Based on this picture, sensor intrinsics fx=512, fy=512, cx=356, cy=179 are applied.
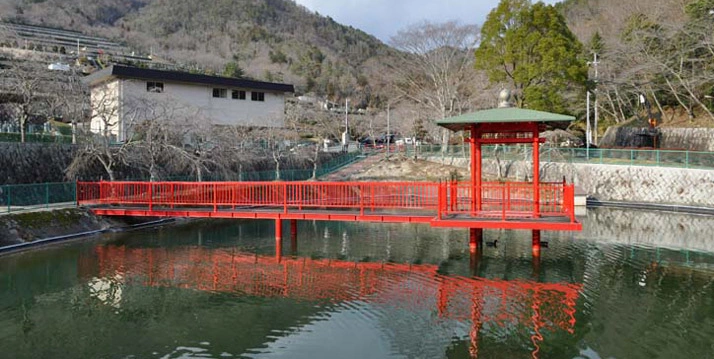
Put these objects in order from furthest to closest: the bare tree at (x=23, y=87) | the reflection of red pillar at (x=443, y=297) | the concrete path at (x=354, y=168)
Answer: the concrete path at (x=354, y=168) < the bare tree at (x=23, y=87) < the reflection of red pillar at (x=443, y=297)

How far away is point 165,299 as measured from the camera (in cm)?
1187

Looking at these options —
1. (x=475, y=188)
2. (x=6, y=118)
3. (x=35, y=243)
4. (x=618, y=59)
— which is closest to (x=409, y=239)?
(x=475, y=188)

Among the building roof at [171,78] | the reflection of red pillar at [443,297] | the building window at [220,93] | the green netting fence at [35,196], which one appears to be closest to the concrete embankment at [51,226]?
the green netting fence at [35,196]

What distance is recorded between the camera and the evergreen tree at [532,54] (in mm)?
33375

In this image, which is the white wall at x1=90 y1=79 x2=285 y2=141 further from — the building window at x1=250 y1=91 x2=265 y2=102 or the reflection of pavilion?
the reflection of pavilion

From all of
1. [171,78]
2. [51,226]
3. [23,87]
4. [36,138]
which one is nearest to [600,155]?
[171,78]

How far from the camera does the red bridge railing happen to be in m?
15.1

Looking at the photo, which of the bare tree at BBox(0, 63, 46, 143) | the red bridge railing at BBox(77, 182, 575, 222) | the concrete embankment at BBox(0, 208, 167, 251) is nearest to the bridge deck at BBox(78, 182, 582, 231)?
the red bridge railing at BBox(77, 182, 575, 222)

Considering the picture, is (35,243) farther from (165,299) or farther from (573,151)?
(573,151)

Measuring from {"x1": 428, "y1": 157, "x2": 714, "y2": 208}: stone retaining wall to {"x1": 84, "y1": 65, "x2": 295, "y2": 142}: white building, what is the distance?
20.5 metres

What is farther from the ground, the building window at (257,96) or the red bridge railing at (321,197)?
the building window at (257,96)

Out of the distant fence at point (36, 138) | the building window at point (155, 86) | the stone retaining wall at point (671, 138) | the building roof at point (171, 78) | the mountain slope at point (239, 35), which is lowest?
the distant fence at point (36, 138)

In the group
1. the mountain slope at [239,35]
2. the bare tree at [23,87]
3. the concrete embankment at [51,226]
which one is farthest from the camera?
the mountain slope at [239,35]

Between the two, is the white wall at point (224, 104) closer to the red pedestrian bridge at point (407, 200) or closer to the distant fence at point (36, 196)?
the distant fence at point (36, 196)
